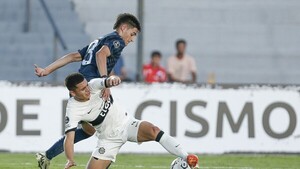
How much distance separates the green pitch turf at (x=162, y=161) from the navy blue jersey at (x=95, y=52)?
2.12 metres

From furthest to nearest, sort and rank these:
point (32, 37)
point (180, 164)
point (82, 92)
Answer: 1. point (32, 37)
2. point (180, 164)
3. point (82, 92)

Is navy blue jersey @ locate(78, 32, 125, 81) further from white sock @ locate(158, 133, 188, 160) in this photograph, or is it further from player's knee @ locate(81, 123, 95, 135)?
white sock @ locate(158, 133, 188, 160)

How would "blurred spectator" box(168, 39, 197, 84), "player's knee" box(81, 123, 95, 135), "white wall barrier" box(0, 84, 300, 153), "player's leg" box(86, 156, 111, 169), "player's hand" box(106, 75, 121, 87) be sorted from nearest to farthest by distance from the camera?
"player's hand" box(106, 75, 121, 87)
"player's leg" box(86, 156, 111, 169)
"player's knee" box(81, 123, 95, 135)
"white wall barrier" box(0, 84, 300, 153)
"blurred spectator" box(168, 39, 197, 84)

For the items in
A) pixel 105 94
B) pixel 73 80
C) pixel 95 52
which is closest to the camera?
pixel 73 80

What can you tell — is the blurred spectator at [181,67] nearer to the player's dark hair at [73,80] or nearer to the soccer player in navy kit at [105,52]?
the soccer player in navy kit at [105,52]

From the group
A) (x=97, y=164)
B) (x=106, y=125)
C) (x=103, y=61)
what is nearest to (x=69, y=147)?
(x=97, y=164)

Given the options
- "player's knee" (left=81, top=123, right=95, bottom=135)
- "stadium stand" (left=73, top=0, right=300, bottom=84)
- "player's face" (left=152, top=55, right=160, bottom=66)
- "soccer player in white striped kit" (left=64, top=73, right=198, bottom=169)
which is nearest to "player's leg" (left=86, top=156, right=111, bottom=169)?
"soccer player in white striped kit" (left=64, top=73, right=198, bottom=169)

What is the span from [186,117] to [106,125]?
200 inches

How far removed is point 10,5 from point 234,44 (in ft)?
15.2

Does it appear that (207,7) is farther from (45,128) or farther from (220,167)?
(220,167)

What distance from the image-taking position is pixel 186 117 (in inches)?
625

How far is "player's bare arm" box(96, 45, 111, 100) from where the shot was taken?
35.1 ft

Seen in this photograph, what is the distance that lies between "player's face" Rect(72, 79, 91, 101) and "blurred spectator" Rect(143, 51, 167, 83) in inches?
294

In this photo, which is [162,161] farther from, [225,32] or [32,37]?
[225,32]
